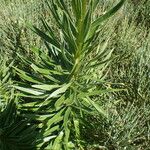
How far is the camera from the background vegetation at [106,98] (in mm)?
2756

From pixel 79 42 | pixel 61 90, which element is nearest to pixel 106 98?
pixel 61 90

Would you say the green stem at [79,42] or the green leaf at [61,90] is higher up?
the green stem at [79,42]

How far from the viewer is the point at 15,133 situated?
9.33 ft

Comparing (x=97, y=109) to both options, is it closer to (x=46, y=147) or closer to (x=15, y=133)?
(x=46, y=147)

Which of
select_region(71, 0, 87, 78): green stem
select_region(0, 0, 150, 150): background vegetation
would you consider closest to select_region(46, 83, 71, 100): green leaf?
select_region(71, 0, 87, 78): green stem

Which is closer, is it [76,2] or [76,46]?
[76,2]

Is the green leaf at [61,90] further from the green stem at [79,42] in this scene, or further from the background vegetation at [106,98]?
the background vegetation at [106,98]

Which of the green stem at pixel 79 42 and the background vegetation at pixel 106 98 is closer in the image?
the green stem at pixel 79 42

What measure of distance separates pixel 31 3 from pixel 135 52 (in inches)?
61.5

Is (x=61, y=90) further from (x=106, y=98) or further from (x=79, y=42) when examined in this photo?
(x=106, y=98)

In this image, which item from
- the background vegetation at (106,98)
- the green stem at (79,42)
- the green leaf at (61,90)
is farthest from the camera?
the background vegetation at (106,98)

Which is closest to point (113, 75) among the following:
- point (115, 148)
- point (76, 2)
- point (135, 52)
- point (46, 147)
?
point (135, 52)

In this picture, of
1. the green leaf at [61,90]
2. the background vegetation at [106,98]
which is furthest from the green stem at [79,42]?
the background vegetation at [106,98]

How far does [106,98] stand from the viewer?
3.04m
